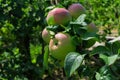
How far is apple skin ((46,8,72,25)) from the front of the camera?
3.35 feet

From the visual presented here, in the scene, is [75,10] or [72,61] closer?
[72,61]

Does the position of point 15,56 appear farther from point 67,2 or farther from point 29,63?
point 67,2

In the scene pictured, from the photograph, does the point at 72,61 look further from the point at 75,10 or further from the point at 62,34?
the point at 75,10

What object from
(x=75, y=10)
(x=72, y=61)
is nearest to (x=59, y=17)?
(x=75, y=10)

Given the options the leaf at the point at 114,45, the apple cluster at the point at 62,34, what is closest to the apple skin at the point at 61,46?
the apple cluster at the point at 62,34

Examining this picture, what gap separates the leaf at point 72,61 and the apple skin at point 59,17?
0.13 m

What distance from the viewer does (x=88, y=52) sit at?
3.10 ft

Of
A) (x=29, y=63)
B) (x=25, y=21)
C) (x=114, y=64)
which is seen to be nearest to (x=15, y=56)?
(x=29, y=63)

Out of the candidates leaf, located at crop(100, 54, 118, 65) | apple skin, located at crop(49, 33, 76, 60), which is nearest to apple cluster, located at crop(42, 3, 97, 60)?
apple skin, located at crop(49, 33, 76, 60)

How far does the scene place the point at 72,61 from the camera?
92 cm

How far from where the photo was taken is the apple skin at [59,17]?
1021 millimetres

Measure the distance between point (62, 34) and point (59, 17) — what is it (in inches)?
3.1

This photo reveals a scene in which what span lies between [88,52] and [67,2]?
24cm

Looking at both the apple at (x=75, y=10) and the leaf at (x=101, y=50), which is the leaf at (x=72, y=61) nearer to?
the leaf at (x=101, y=50)
